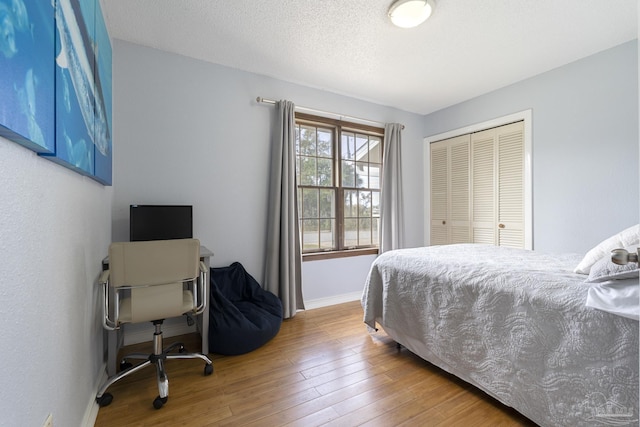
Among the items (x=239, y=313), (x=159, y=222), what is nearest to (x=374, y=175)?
(x=239, y=313)

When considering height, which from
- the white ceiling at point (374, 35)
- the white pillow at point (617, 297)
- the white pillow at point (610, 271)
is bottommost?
the white pillow at point (617, 297)

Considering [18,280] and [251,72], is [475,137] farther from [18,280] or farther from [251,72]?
[18,280]

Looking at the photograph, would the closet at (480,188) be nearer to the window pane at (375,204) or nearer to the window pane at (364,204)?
the window pane at (375,204)

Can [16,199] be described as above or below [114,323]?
above

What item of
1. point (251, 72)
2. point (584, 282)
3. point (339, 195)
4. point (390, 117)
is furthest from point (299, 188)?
point (584, 282)

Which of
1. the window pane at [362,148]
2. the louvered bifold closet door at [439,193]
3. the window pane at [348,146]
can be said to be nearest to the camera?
the window pane at [348,146]

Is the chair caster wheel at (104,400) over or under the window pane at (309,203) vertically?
under

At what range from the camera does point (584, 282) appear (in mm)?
1316

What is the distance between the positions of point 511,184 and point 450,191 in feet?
2.51

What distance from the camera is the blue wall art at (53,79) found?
2.23 feet

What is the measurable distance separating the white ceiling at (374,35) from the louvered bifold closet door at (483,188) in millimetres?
719

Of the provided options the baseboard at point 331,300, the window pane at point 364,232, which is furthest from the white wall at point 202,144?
the window pane at point 364,232

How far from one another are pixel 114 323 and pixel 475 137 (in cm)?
410

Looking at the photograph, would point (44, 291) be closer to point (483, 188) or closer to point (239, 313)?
point (239, 313)
